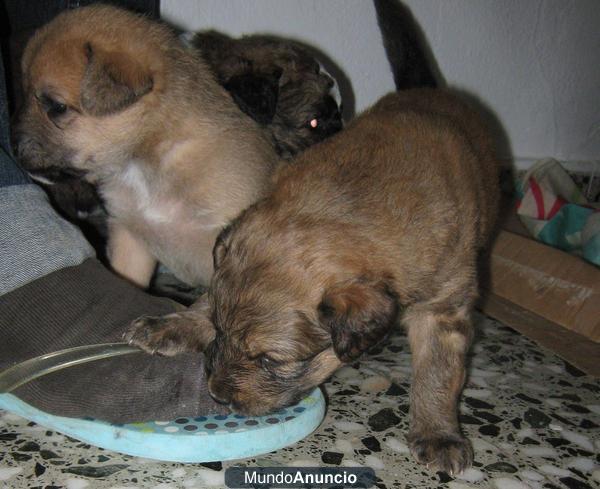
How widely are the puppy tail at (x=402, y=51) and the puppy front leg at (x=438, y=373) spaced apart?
1.52m

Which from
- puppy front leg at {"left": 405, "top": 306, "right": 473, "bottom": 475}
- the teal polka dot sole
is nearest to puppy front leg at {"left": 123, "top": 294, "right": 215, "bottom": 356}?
the teal polka dot sole

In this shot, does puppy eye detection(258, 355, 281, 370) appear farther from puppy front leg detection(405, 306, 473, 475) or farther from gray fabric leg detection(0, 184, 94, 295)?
gray fabric leg detection(0, 184, 94, 295)

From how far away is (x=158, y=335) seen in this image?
7.34 ft

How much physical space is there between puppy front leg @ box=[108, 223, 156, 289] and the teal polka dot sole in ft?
3.33

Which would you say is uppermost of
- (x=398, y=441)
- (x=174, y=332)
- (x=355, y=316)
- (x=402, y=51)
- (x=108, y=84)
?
(x=402, y=51)

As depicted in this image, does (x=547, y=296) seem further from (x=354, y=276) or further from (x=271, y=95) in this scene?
(x=354, y=276)

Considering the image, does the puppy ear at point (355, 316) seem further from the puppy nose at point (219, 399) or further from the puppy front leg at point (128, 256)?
the puppy front leg at point (128, 256)

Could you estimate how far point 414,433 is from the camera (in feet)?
7.11

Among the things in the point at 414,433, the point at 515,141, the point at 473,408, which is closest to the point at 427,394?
the point at 414,433

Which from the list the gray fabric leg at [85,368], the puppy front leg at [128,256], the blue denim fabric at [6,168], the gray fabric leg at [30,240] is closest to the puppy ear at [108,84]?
the blue denim fabric at [6,168]

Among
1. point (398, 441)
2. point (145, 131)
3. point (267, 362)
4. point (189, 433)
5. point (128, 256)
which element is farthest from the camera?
point (128, 256)

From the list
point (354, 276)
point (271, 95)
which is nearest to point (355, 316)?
point (354, 276)

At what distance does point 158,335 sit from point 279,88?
4.73 ft

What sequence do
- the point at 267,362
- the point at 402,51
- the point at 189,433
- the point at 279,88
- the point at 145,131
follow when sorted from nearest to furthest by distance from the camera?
the point at 267,362
the point at 189,433
the point at 145,131
the point at 279,88
the point at 402,51
